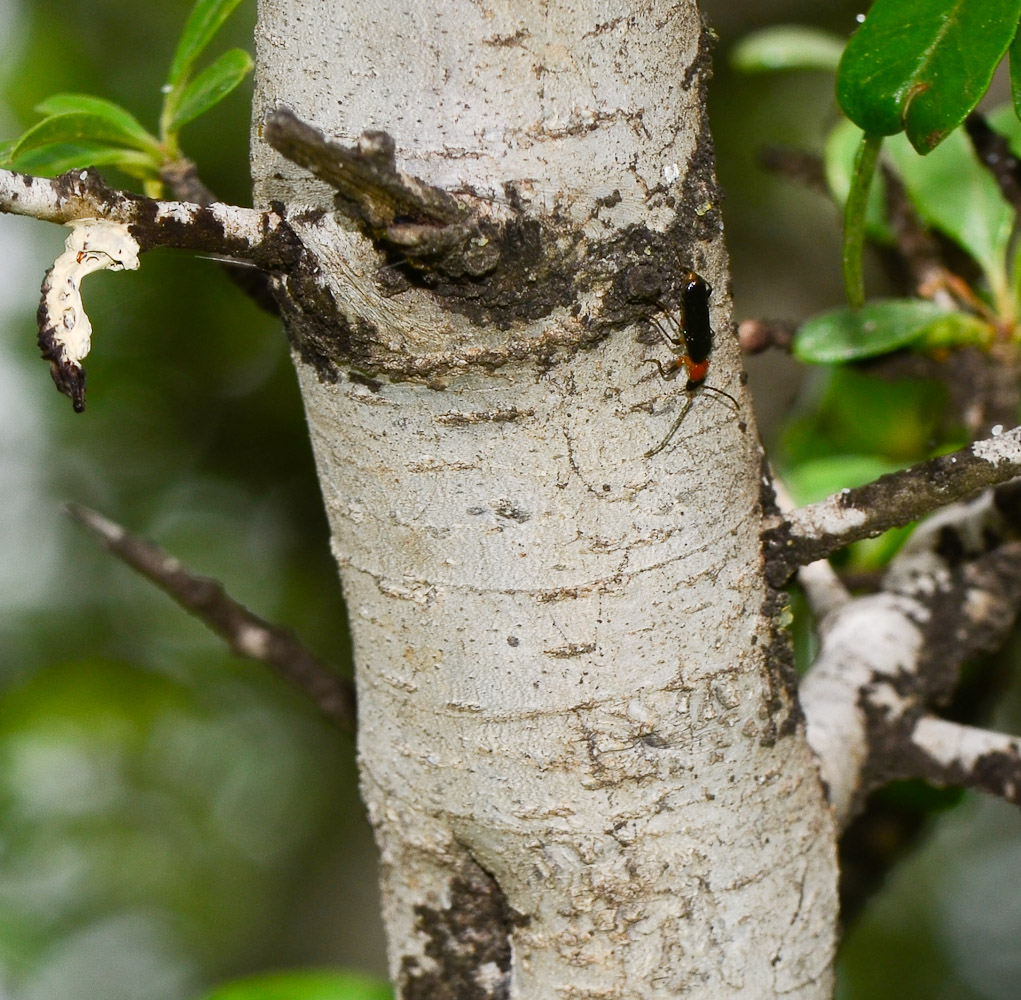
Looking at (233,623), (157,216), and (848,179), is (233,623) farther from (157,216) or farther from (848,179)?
(848,179)

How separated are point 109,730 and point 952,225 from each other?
9.10 ft

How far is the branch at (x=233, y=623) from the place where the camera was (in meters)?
1.10

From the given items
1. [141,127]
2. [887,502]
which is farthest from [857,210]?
[141,127]

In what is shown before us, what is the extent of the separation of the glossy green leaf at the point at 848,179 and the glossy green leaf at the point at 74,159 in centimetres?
89

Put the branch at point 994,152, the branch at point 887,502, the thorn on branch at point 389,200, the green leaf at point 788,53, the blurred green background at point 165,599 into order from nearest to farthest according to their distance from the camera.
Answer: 1. the thorn on branch at point 389,200
2. the branch at point 887,502
3. the branch at point 994,152
4. the green leaf at point 788,53
5. the blurred green background at point 165,599

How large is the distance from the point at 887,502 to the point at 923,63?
326 mm

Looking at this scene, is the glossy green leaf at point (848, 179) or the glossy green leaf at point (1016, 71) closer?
the glossy green leaf at point (1016, 71)

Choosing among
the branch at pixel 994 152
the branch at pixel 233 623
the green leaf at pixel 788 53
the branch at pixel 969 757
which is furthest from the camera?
the green leaf at pixel 788 53

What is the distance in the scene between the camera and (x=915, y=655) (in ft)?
3.62

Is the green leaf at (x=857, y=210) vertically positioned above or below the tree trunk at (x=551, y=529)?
above

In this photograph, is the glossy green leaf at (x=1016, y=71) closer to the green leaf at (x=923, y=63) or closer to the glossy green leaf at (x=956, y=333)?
the green leaf at (x=923, y=63)

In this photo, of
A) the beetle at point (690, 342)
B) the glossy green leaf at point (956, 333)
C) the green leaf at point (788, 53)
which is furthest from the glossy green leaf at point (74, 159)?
the green leaf at point (788, 53)

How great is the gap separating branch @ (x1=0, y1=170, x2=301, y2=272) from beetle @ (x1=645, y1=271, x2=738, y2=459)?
237 millimetres

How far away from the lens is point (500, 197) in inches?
24.4
